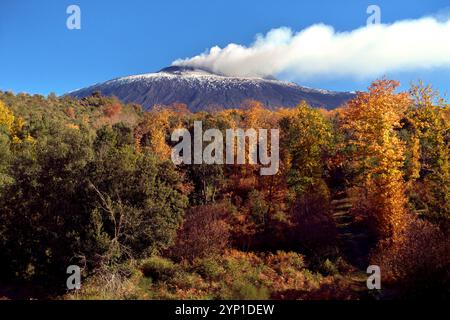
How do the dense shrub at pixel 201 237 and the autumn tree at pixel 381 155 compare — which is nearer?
the autumn tree at pixel 381 155

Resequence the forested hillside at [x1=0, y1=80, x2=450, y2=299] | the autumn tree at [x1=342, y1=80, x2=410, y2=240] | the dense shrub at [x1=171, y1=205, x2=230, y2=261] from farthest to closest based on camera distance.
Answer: the dense shrub at [x1=171, y1=205, x2=230, y2=261] < the autumn tree at [x1=342, y1=80, x2=410, y2=240] < the forested hillside at [x1=0, y1=80, x2=450, y2=299]

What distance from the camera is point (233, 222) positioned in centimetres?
3628

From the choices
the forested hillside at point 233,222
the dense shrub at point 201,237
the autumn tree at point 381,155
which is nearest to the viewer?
the forested hillside at point 233,222

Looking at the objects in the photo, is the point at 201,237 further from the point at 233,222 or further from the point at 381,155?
the point at 381,155

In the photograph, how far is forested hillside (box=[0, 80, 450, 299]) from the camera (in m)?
21.5

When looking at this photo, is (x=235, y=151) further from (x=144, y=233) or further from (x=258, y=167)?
(x=144, y=233)

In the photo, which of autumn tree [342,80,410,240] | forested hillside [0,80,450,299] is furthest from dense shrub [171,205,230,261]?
autumn tree [342,80,410,240]

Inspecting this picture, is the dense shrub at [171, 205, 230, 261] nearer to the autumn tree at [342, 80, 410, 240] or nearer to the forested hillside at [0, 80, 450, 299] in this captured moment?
the forested hillside at [0, 80, 450, 299]

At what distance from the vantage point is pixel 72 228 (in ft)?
72.5

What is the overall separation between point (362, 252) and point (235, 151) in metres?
19.8

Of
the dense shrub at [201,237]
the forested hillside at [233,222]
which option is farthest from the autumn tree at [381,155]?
the dense shrub at [201,237]

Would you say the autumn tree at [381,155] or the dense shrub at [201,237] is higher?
the autumn tree at [381,155]

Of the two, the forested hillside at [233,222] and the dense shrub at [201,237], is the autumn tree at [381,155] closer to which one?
the forested hillside at [233,222]

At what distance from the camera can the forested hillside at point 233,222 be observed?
21.5 meters
